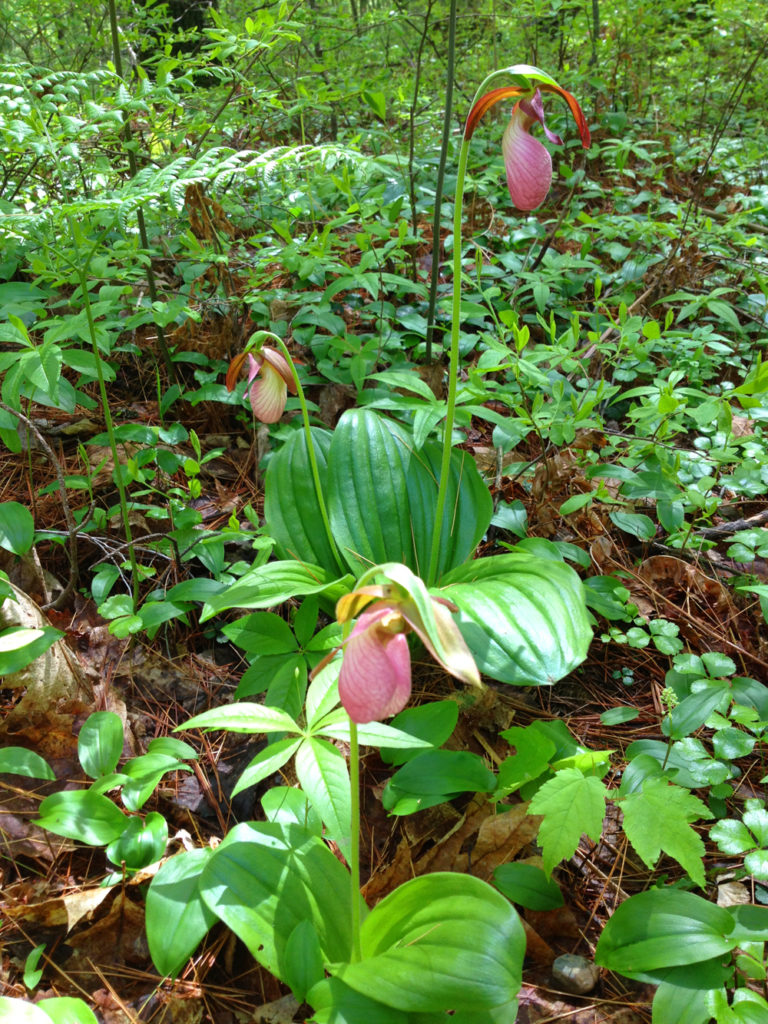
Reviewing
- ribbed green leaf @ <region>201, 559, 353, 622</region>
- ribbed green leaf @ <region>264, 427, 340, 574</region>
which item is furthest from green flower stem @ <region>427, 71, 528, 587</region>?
ribbed green leaf @ <region>264, 427, 340, 574</region>

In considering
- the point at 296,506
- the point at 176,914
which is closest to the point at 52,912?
the point at 176,914

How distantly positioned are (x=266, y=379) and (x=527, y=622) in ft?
3.19

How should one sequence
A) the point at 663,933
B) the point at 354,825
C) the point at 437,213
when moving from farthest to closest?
the point at 437,213 < the point at 663,933 < the point at 354,825

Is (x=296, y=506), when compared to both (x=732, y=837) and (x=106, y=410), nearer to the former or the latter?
(x=106, y=410)

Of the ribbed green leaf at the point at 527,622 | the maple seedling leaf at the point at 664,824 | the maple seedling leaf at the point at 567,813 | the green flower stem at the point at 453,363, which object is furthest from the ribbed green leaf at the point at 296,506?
the maple seedling leaf at the point at 664,824

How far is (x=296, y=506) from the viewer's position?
212 centimetres

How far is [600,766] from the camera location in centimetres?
144

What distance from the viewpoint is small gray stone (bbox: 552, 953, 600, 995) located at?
51.6 inches

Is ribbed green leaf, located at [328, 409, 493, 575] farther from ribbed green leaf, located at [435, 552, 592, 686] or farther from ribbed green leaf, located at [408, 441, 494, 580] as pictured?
ribbed green leaf, located at [435, 552, 592, 686]

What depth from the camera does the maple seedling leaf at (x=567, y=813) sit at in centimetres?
126

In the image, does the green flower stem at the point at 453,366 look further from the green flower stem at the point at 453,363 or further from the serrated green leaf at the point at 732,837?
the serrated green leaf at the point at 732,837

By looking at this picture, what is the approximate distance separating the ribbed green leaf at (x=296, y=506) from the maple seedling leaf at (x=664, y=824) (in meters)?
1.12

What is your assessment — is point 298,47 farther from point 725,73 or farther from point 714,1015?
point 714,1015

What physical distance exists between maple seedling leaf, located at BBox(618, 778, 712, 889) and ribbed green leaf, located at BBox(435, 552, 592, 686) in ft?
0.93
